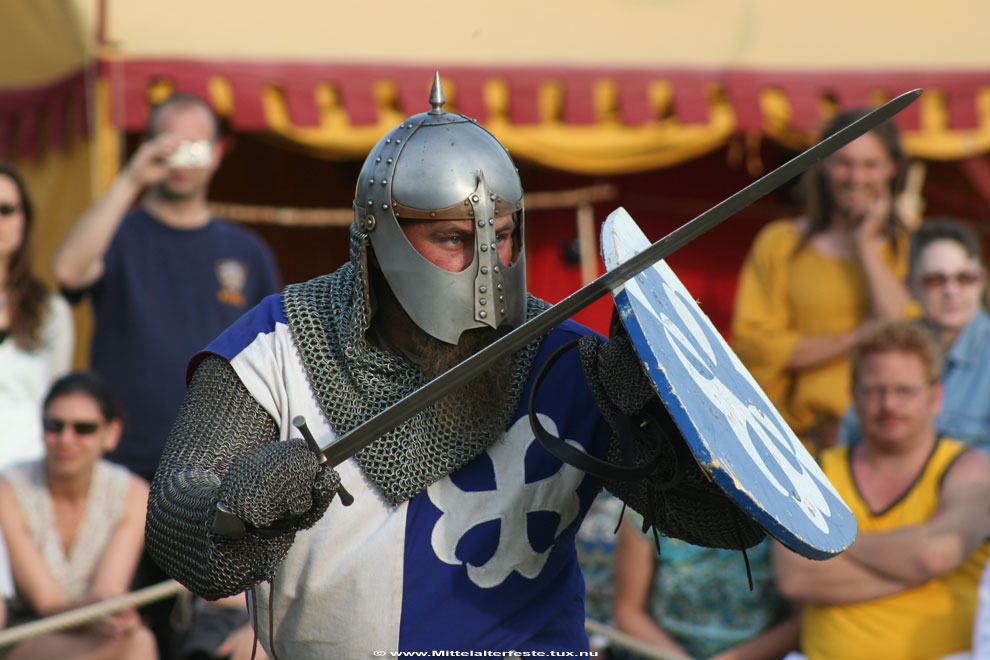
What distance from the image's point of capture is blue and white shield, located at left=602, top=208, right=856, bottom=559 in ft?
8.20

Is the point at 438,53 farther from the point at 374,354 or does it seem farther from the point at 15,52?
the point at 374,354

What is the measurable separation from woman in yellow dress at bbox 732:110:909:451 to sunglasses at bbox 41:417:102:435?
2.40m

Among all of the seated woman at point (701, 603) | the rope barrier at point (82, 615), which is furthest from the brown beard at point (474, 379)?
the rope barrier at point (82, 615)

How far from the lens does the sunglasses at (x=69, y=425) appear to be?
4.77 metres

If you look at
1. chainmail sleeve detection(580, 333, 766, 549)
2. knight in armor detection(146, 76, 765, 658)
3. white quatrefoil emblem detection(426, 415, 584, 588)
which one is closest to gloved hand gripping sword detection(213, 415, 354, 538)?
knight in armor detection(146, 76, 765, 658)

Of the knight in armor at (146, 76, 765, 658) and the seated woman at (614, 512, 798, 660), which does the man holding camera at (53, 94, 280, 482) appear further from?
the knight in armor at (146, 76, 765, 658)

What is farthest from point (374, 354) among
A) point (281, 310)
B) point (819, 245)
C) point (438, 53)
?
point (438, 53)

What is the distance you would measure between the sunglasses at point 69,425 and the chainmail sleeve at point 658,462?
8.03 feet

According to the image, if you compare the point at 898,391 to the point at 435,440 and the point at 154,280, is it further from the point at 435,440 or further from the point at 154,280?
the point at 154,280

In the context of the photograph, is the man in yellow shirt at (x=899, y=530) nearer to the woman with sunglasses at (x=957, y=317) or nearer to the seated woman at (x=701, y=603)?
the seated woman at (x=701, y=603)

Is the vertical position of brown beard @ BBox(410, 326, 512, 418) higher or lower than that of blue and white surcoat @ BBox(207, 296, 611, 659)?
higher

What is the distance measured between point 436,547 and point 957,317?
287cm

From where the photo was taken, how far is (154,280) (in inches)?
202

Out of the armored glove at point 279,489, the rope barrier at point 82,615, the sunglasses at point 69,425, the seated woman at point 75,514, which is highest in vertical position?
the armored glove at point 279,489
